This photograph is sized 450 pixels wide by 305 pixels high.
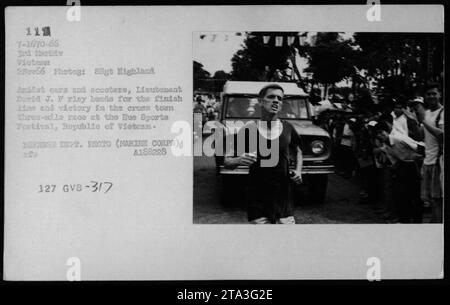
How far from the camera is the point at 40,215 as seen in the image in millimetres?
2748

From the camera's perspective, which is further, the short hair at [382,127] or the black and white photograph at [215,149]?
the short hair at [382,127]

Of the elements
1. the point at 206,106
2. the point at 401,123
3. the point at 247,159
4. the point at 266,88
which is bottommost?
the point at 247,159

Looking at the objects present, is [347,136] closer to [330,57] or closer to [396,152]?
[396,152]

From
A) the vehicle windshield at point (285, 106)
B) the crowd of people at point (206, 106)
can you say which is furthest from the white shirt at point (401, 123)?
the crowd of people at point (206, 106)

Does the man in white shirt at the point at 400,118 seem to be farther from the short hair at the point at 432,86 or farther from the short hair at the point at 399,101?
the short hair at the point at 432,86

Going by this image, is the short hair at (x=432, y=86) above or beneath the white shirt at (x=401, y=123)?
above

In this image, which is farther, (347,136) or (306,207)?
(347,136)

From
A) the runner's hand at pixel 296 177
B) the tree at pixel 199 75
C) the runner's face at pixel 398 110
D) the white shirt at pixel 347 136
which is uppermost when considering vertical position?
the tree at pixel 199 75

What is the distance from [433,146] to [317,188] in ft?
2.51

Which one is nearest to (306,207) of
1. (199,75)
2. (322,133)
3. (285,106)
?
(322,133)

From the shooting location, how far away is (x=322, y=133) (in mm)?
2857

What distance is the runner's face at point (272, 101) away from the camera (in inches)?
111

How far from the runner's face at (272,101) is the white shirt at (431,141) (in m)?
0.91
